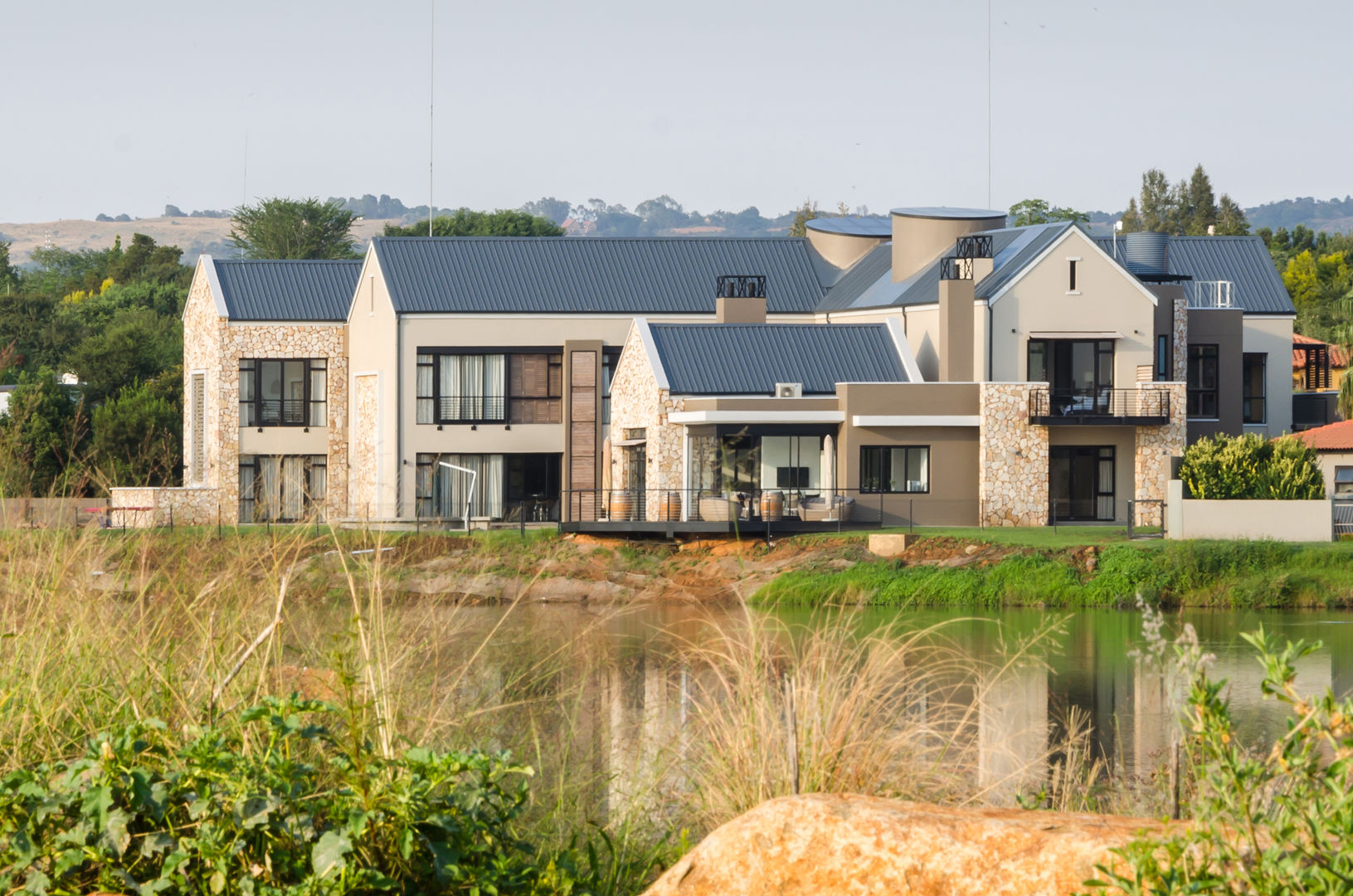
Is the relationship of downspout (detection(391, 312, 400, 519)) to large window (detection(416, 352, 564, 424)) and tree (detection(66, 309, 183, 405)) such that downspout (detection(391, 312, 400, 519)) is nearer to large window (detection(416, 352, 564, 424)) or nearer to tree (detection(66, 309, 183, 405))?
large window (detection(416, 352, 564, 424))

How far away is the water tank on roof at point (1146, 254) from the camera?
3806cm

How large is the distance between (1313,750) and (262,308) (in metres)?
36.9

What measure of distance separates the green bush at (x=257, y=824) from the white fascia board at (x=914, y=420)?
26746 millimetres

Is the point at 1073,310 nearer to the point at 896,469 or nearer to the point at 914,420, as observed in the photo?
the point at 914,420

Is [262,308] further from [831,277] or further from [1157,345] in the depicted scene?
[1157,345]

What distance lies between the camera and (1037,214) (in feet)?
265

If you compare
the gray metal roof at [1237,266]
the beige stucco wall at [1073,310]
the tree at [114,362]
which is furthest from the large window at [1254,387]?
the tree at [114,362]

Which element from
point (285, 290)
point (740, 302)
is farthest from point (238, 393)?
point (740, 302)

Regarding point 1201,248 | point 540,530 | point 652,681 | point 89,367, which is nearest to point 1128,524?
point 540,530

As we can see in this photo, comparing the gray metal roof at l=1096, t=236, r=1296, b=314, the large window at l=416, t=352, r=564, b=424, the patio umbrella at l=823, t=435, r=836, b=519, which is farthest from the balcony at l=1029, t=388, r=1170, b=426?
the large window at l=416, t=352, r=564, b=424

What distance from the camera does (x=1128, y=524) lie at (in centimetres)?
2912

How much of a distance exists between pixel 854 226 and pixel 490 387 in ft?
35.3

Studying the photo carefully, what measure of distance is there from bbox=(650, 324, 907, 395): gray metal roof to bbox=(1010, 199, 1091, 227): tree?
44997 mm

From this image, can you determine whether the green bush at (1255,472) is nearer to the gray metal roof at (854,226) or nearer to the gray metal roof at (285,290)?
the gray metal roof at (854,226)
